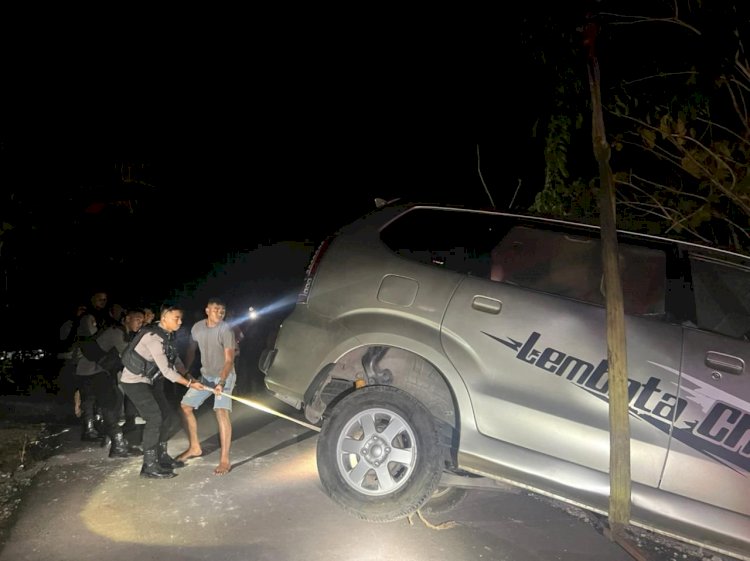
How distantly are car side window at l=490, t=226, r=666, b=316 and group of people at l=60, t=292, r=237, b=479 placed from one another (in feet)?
8.22

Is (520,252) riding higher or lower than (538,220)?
lower

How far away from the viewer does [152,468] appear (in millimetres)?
4723

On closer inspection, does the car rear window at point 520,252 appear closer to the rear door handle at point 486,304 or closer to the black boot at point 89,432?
the rear door handle at point 486,304

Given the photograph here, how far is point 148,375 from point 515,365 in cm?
285

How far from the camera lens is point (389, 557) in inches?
141

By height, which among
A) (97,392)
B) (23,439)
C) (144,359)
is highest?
(144,359)

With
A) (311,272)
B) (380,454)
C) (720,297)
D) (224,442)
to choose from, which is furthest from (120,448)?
(720,297)

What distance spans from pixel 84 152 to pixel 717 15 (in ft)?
36.6

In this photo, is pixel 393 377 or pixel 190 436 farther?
pixel 190 436

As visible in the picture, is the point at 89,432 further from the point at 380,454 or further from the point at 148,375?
the point at 380,454

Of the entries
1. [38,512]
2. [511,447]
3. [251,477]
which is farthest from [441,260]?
[38,512]

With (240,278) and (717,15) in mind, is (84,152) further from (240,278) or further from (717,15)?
(717,15)

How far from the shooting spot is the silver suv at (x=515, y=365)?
11.0 feet

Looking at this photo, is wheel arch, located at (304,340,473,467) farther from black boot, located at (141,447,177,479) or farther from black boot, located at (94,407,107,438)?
black boot, located at (94,407,107,438)
